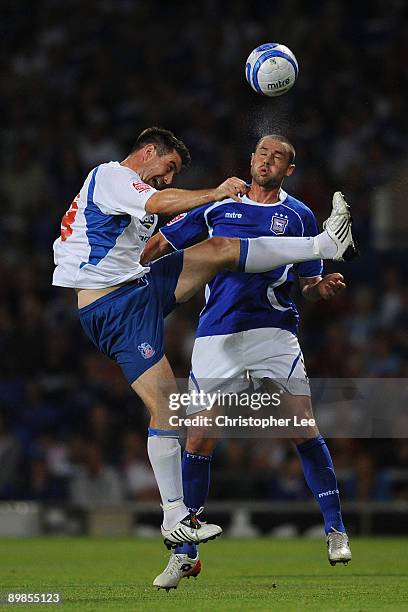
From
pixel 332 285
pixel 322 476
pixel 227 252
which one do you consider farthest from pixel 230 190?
pixel 322 476

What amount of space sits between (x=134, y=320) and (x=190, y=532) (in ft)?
3.97

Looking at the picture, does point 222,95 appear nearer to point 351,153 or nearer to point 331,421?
point 351,153

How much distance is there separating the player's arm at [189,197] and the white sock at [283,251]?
0.59 m

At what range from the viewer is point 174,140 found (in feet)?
23.8

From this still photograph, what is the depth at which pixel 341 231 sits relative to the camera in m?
7.21

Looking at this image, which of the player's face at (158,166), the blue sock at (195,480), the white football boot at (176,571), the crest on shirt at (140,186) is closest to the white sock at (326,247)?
the player's face at (158,166)

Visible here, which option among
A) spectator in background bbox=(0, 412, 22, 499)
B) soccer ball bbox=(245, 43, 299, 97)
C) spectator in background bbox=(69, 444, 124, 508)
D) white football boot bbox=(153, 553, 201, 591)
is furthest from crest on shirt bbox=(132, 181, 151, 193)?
spectator in background bbox=(0, 412, 22, 499)

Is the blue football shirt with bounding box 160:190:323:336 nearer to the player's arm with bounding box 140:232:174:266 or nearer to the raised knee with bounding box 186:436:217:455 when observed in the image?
the player's arm with bounding box 140:232:174:266

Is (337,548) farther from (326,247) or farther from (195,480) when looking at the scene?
(326,247)

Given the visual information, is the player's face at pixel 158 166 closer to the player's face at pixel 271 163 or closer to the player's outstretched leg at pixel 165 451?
the player's face at pixel 271 163

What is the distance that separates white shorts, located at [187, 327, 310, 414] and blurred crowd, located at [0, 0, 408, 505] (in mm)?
1735

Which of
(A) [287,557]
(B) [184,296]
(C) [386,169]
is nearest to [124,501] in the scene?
A: (A) [287,557]

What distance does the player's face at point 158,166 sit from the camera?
7.20 metres

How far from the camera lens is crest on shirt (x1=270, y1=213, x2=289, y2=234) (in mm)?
7582
